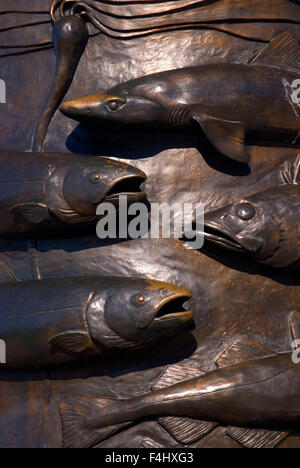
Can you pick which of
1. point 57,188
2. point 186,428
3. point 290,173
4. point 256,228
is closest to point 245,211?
point 256,228

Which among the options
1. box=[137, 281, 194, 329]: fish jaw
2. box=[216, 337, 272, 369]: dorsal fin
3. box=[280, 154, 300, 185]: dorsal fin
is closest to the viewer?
box=[137, 281, 194, 329]: fish jaw

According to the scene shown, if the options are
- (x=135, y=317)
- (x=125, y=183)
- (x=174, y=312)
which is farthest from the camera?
(x=125, y=183)

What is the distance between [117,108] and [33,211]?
47 centimetres

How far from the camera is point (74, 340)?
2.19 metres

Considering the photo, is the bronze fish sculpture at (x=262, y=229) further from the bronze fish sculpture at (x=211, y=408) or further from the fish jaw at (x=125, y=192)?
the bronze fish sculpture at (x=211, y=408)

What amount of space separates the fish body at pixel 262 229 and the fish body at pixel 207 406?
37 cm

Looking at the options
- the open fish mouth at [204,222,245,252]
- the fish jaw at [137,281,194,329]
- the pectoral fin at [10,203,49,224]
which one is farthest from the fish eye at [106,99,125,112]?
the fish jaw at [137,281,194,329]

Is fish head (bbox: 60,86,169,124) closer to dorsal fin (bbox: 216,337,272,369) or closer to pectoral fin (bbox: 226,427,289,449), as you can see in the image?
dorsal fin (bbox: 216,337,272,369)

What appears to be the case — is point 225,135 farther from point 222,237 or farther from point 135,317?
point 135,317

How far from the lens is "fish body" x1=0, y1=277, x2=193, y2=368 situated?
7.20 ft

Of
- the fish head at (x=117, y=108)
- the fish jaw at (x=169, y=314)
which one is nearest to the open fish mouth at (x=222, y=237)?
the fish jaw at (x=169, y=314)

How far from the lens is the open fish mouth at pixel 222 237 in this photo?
2309mm

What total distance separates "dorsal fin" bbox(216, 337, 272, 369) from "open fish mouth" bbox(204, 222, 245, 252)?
12.7 inches
